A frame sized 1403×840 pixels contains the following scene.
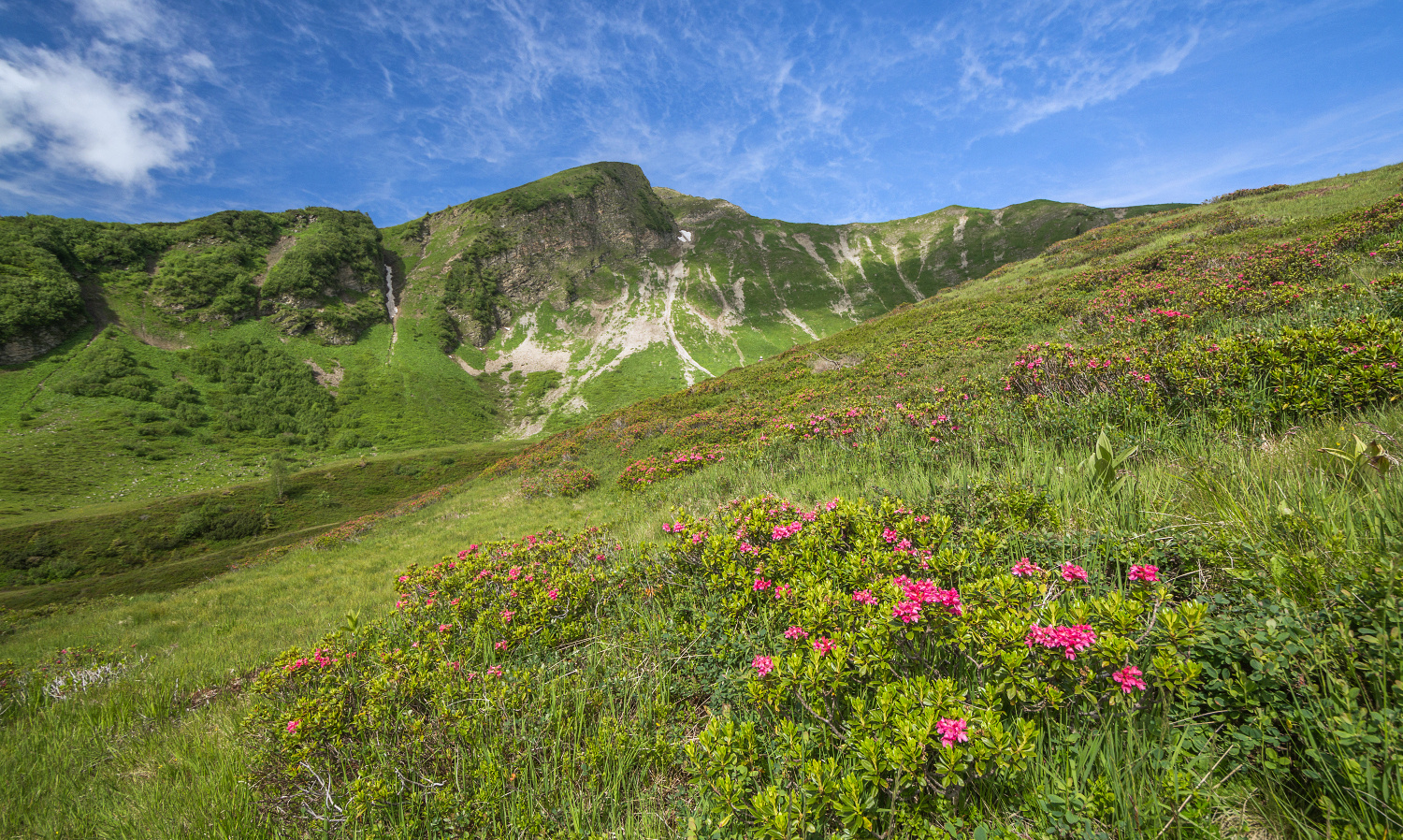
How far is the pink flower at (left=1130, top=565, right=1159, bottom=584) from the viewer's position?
2.36 meters

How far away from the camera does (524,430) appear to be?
230ft

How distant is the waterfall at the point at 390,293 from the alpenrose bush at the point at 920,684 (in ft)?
348

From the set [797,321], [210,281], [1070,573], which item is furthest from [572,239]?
[1070,573]

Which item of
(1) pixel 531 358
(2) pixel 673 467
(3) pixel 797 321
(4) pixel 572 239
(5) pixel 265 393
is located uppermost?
(4) pixel 572 239

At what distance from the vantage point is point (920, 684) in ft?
7.09

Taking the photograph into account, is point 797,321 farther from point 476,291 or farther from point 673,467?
point 673,467

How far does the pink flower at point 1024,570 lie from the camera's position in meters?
2.77

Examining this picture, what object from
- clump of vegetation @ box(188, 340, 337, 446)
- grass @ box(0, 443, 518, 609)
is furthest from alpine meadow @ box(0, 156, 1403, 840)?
clump of vegetation @ box(188, 340, 337, 446)

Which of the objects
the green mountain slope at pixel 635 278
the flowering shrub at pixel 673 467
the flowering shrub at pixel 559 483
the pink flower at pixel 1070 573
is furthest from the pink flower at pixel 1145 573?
the green mountain slope at pixel 635 278

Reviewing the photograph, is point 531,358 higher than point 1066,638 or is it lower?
higher

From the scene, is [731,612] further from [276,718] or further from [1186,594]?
[276,718]

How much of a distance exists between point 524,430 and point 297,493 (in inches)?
1249

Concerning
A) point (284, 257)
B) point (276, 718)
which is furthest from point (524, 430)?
point (276, 718)

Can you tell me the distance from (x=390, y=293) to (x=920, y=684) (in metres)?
116
